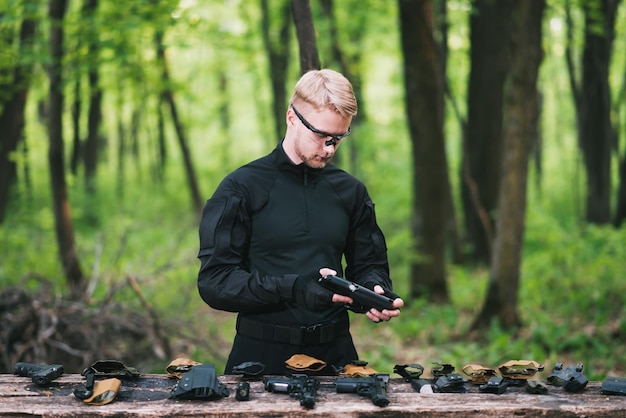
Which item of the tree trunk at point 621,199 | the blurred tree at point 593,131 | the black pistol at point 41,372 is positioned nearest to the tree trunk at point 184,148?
the blurred tree at point 593,131

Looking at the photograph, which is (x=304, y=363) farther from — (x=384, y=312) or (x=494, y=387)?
(x=494, y=387)

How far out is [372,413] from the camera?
9.01ft

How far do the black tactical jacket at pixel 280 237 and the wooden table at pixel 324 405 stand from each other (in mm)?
441

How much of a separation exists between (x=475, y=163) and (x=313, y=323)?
10.4 m

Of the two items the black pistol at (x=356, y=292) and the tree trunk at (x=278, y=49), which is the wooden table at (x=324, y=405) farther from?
the tree trunk at (x=278, y=49)

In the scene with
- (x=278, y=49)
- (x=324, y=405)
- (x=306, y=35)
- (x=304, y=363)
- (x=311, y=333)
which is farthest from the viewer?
(x=278, y=49)

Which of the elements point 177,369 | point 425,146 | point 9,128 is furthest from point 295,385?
point 9,128

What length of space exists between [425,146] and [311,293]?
7.62m

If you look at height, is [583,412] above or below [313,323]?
below

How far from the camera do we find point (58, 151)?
9336 millimetres

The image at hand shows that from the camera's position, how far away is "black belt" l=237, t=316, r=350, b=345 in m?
3.25

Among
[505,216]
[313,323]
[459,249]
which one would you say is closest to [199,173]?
[459,249]

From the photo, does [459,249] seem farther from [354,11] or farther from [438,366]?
[438,366]

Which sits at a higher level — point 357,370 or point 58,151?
point 58,151
